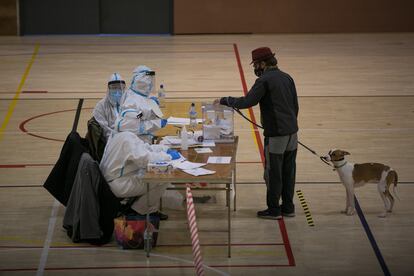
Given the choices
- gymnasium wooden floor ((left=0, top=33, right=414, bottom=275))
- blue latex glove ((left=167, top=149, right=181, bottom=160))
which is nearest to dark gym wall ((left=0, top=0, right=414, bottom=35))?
gymnasium wooden floor ((left=0, top=33, right=414, bottom=275))

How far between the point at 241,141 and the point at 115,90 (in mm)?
3028

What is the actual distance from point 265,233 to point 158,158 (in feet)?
4.63

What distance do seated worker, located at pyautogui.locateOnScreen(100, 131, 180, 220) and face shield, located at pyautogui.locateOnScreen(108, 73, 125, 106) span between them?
1.19 metres

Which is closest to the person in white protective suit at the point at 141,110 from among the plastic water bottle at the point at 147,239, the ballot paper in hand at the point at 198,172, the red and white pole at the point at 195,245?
the ballot paper in hand at the point at 198,172

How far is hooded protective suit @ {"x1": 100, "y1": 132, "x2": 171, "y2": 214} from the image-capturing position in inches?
317

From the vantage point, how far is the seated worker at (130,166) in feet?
26.5

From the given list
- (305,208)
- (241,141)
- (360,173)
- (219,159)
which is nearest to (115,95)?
(219,159)

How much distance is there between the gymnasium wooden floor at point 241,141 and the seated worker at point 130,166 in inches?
19.1

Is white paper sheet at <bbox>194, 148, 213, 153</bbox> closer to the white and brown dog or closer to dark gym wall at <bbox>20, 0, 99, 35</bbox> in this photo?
the white and brown dog

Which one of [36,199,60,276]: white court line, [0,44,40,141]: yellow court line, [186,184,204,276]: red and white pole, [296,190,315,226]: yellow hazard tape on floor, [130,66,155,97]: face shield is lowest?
[36,199,60,276]: white court line

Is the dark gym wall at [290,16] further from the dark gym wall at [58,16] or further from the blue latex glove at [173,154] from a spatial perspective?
the blue latex glove at [173,154]

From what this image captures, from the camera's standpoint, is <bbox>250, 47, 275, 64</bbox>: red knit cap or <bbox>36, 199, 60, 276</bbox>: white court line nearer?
<bbox>36, 199, 60, 276</bbox>: white court line

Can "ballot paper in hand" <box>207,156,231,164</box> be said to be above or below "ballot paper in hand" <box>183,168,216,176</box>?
below

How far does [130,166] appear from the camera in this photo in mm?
8172
